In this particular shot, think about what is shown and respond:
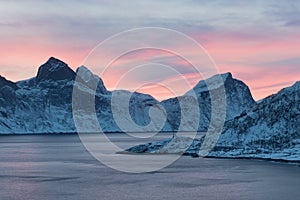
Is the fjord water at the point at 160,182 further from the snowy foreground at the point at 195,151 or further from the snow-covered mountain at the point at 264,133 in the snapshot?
the snow-covered mountain at the point at 264,133

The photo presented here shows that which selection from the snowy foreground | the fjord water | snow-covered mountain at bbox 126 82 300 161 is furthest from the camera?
snow-covered mountain at bbox 126 82 300 161

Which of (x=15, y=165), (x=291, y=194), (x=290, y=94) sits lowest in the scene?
(x=291, y=194)

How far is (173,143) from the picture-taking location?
16600 centimetres

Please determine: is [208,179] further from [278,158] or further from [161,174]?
[278,158]

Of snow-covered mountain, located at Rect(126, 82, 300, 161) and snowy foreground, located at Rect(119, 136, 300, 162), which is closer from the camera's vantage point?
snowy foreground, located at Rect(119, 136, 300, 162)

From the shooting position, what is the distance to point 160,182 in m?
91.1

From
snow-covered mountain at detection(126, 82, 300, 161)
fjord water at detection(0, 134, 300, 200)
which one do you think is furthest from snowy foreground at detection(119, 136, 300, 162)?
fjord water at detection(0, 134, 300, 200)

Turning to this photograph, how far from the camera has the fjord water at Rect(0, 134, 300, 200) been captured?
7638 cm

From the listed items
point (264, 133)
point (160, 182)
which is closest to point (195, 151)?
point (264, 133)

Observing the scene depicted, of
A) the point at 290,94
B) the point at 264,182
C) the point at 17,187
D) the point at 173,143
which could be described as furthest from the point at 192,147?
the point at 17,187

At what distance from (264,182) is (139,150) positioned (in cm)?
8305

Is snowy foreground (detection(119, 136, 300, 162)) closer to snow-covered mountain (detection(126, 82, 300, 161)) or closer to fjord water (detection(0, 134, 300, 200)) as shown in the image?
snow-covered mountain (detection(126, 82, 300, 161))

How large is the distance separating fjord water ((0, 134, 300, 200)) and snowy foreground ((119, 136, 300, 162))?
23.3ft

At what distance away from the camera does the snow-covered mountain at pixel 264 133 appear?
13938cm
